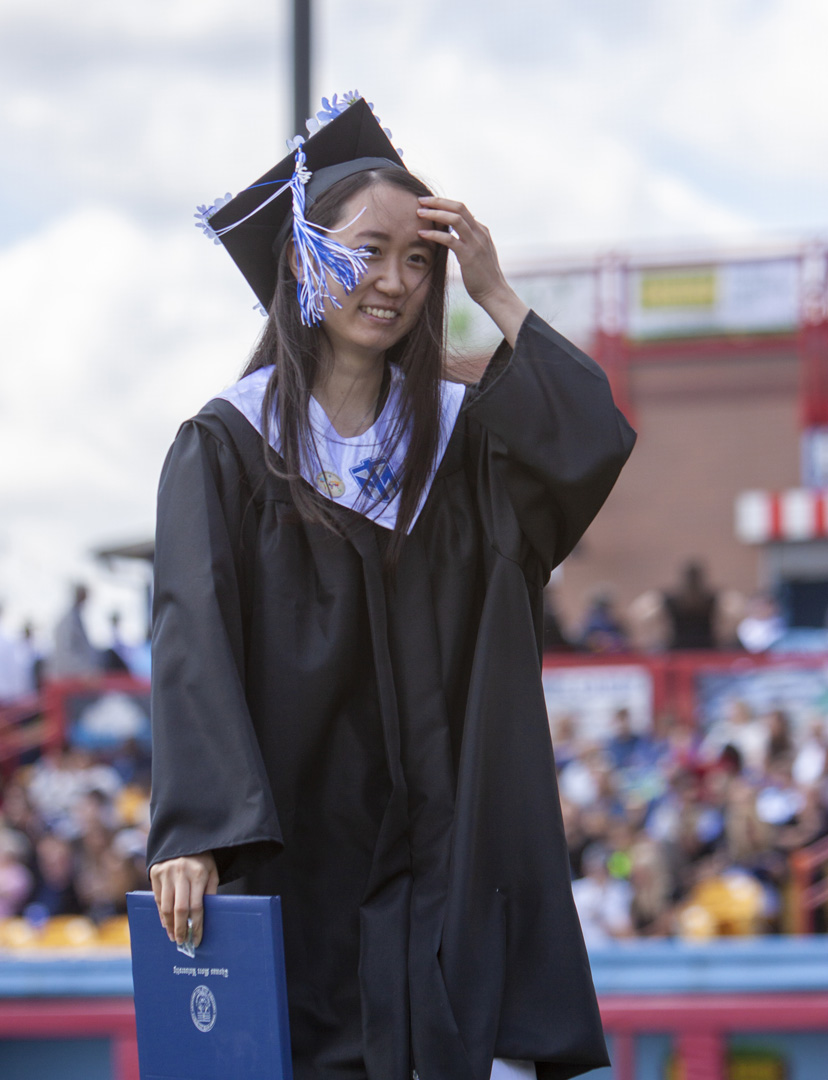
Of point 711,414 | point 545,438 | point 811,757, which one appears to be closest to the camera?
point 545,438

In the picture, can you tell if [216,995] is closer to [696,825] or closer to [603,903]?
[603,903]

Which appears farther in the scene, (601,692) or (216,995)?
(601,692)

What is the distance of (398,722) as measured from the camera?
79.2 inches

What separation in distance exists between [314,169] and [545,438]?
0.59 m

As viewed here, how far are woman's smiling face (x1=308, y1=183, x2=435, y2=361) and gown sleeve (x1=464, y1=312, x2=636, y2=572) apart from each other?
19cm

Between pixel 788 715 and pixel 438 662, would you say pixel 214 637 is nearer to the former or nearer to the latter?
pixel 438 662

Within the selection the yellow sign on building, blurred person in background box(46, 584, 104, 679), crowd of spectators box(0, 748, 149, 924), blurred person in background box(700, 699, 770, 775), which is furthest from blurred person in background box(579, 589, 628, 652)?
the yellow sign on building

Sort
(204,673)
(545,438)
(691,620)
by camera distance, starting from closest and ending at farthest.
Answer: (204,673) → (545,438) → (691,620)

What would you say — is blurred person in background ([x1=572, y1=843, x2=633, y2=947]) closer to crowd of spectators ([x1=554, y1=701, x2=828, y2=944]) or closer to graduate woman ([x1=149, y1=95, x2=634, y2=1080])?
crowd of spectators ([x1=554, y1=701, x2=828, y2=944])

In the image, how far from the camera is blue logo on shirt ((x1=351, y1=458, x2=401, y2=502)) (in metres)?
2.06

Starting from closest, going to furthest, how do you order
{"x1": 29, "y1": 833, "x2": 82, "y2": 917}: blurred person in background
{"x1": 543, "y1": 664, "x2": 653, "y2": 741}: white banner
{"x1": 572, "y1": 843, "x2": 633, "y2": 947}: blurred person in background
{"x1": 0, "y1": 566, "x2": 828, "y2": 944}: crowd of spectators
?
{"x1": 572, "y1": 843, "x2": 633, "y2": 947}: blurred person in background < {"x1": 0, "y1": 566, "x2": 828, "y2": 944}: crowd of spectators < {"x1": 29, "y1": 833, "x2": 82, "y2": 917}: blurred person in background < {"x1": 543, "y1": 664, "x2": 653, "y2": 741}: white banner

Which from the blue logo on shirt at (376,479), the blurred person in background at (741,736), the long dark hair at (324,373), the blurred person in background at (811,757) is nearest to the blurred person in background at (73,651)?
the blurred person in background at (741,736)

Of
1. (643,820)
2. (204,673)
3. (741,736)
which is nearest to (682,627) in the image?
(741,736)

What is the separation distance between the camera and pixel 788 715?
313 inches
